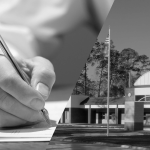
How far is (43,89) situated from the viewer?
2.09 feet

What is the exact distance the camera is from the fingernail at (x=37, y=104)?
0.64 metres

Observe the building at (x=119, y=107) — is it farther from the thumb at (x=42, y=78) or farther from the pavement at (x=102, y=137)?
the thumb at (x=42, y=78)

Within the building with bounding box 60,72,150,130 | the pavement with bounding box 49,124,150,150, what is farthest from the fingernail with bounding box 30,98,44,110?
the building with bounding box 60,72,150,130

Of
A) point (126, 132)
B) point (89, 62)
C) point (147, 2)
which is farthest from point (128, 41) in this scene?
point (126, 132)

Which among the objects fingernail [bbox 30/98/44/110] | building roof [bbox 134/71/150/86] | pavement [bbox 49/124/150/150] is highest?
building roof [bbox 134/71/150/86]

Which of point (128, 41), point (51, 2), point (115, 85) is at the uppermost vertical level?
point (128, 41)

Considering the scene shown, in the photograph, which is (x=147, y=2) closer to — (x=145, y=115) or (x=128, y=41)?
(x=128, y=41)

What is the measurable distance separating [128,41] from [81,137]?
169 cm

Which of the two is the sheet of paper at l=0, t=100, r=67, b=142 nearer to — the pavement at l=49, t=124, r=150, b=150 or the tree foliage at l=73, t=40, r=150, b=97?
the pavement at l=49, t=124, r=150, b=150

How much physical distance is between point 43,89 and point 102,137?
357cm

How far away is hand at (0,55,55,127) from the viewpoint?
62cm

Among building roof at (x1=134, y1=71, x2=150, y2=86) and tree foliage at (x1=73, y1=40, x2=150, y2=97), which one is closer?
building roof at (x1=134, y1=71, x2=150, y2=86)

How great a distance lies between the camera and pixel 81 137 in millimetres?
4180

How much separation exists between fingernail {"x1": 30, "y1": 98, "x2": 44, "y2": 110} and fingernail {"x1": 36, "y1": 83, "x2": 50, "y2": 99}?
0.5 inches
